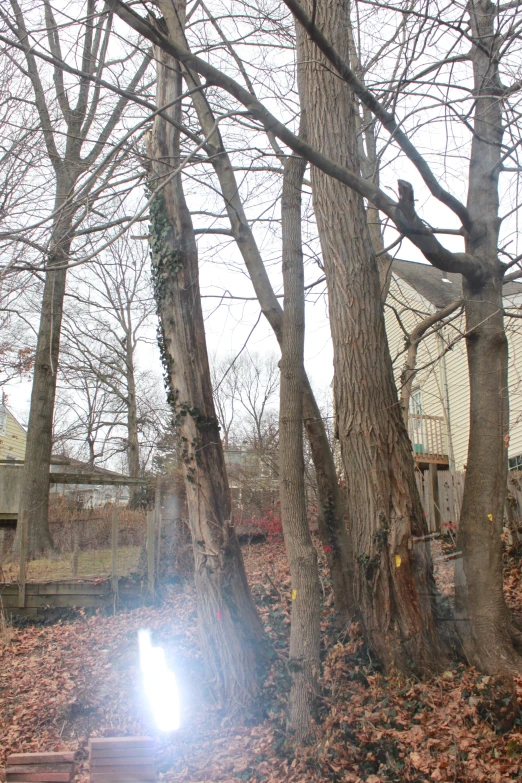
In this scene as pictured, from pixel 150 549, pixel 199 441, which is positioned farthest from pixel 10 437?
pixel 199 441

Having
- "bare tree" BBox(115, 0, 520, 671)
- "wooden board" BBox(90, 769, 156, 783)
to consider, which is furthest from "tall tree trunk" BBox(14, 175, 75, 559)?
"bare tree" BBox(115, 0, 520, 671)

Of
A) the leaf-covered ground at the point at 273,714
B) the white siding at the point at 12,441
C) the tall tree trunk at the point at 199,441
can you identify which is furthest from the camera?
the white siding at the point at 12,441

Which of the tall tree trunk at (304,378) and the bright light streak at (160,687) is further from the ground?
the tall tree trunk at (304,378)

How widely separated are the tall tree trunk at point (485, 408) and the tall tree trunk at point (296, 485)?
A: 135 cm

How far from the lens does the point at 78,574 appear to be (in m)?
9.14

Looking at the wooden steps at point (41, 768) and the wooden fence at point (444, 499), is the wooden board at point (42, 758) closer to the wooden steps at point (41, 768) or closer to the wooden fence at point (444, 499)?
the wooden steps at point (41, 768)

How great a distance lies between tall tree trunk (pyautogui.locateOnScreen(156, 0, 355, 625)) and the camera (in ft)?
21.1

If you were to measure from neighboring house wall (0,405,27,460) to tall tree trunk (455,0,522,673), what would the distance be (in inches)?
984

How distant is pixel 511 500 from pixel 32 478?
8929mm

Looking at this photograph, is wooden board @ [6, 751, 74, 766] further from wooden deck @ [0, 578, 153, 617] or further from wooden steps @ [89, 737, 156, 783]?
wooden deck @ [0, 578, 153, 617]

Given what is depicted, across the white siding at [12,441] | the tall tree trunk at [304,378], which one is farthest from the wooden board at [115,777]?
the white siding at [12,441]

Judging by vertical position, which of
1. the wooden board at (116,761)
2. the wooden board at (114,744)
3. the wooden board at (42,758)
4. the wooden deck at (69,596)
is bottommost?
the wooden board at (116,761)

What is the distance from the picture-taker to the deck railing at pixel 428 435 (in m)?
15.0

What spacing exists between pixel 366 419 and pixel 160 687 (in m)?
3.69
